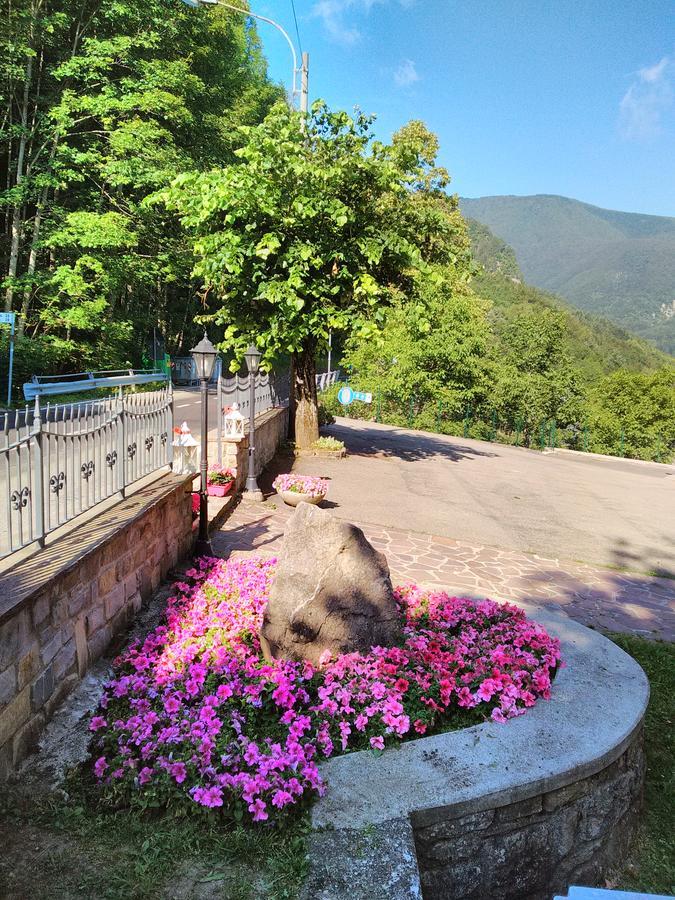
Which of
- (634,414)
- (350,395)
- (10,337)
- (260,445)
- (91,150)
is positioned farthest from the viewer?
(634,414)

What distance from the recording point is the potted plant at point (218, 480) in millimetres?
9359

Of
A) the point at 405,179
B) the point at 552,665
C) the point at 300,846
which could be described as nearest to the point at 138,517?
the point at 300,846

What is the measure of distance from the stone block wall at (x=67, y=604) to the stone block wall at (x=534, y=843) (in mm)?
2179

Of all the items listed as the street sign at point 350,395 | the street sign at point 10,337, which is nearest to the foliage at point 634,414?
the street sign at point 350,395

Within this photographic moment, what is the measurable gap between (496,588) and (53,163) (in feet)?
62.8

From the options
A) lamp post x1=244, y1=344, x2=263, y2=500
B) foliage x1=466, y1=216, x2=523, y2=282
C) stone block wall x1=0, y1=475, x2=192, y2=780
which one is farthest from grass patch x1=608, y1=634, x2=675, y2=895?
foliage x1=466, y1=216, x2=523, y2=282

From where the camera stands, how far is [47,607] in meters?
3.70

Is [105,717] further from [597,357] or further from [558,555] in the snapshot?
[597,357]

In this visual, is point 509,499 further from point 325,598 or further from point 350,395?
point 350,395

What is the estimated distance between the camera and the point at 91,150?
2003cm

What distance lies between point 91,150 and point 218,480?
50.6ft

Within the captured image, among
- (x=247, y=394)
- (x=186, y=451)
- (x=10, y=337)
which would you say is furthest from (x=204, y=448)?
(x=10, y=337)

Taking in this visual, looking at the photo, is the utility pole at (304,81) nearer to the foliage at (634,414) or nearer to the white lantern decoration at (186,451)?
the white lantern decoration at (186,451)

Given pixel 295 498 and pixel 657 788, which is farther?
pixel 295 498
